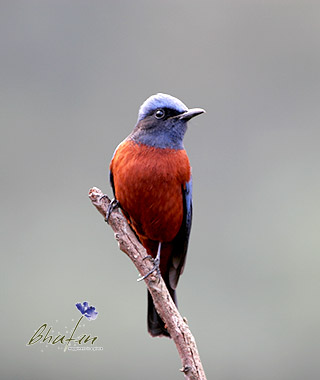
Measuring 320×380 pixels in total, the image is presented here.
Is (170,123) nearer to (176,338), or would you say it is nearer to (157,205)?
(157,205)

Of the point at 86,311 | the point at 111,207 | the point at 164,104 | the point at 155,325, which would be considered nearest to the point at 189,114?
the point at 164,104

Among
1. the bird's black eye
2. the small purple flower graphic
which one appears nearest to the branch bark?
the small purple flower graphic

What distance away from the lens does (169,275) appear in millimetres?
4898

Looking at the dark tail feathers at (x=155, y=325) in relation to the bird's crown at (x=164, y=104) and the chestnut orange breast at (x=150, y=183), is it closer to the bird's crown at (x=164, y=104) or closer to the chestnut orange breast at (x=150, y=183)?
the chestnut orange breast at (x=150, y=183)

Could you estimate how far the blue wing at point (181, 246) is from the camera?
4.62 meters

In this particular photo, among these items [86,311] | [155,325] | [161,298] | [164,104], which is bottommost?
[155,325]

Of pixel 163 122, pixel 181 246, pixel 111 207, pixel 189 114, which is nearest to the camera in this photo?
pixel 111 207

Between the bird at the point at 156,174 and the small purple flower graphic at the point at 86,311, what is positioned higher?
the bird at the point at 156,174

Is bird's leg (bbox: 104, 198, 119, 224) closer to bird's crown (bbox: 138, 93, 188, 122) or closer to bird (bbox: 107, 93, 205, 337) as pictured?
bird (bbox: 107, 93, 205, 337)

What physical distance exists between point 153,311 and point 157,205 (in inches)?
38.1

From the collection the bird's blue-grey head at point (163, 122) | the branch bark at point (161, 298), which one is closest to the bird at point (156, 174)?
the bird's blue-grey head at point (163, 122)

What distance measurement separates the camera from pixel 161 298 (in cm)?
397

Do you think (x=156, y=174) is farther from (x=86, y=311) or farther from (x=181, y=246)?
(x=86, y=311)

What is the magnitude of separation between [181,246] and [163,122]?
114 cm
